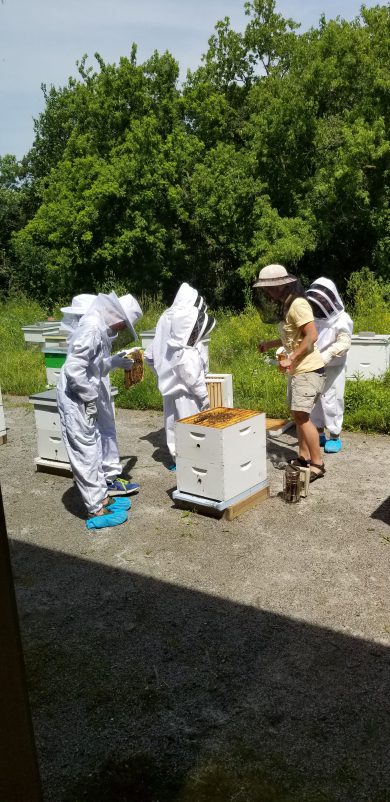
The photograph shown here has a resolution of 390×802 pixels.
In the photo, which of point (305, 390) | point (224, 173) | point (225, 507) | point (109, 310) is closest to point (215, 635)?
point (225, 507)

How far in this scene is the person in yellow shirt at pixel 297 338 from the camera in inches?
169

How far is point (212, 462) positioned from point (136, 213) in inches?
552

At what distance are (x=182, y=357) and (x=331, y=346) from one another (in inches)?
48.0

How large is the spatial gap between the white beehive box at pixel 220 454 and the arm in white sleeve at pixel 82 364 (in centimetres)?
62

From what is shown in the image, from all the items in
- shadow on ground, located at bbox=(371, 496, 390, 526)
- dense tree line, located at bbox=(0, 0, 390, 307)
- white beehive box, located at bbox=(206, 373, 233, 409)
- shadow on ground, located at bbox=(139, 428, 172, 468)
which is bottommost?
shadow on ground, located at bbox=(139, 428, 172, 468)

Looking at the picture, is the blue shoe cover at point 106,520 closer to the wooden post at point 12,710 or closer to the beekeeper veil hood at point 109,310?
the beekeeper veil hood at point 109,310

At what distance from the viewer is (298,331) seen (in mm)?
4391

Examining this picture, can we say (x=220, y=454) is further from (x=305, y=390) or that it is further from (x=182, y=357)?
(x=182, y=357)

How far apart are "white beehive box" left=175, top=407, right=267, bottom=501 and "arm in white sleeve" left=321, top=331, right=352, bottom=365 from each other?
1.05 metres

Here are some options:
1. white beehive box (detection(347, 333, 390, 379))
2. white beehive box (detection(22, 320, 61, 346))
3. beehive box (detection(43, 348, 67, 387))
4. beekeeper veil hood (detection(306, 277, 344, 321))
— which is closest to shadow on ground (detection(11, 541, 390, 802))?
beekeeper veil hood (detection(306, 277, 344, 321))

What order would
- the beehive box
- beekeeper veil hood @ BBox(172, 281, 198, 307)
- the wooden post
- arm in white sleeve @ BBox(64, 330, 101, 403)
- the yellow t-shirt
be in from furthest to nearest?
the beehive box → beekeeper veil hood @ BBox(172, 281, 198, 307) → the yellow t-shirt → arm in white sleeve @ BBox(64, 330, 101, 403) → the wooden post

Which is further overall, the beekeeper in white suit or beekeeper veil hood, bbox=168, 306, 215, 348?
the beekeeper in white suit

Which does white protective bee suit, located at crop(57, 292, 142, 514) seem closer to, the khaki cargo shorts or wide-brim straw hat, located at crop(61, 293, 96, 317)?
wide-brim straw hat, located at crop(61, 293, 96, 317)

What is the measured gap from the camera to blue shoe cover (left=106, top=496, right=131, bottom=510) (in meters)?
4.29
